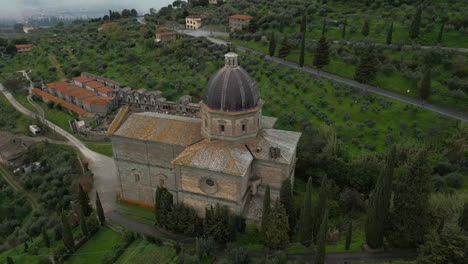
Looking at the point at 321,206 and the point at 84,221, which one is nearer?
the point at 321,206

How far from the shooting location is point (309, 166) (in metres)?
43.3

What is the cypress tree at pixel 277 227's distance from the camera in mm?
27828

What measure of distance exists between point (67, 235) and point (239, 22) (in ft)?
265

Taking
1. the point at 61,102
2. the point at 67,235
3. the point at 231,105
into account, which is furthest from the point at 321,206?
the point at 61,102

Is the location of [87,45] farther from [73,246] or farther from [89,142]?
[73,246]

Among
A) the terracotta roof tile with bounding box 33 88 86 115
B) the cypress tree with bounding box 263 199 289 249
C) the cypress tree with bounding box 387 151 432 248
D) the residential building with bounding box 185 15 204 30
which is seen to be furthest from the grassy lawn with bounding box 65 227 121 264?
the residential building with bounding box 185 15 204 30

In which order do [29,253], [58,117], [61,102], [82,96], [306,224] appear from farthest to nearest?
[61,102] → [82,96] → [58,117] → [29,253] → [306,224]

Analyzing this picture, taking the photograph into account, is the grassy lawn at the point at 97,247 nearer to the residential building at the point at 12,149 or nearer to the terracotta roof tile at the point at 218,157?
the terracotta roof tile at the point at 218,157

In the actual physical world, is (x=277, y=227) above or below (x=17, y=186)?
above

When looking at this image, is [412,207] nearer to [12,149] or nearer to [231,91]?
[231,91]

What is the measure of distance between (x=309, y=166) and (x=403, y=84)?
93.6 ft

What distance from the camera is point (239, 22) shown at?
96.1 meters

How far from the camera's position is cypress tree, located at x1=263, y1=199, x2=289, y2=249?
91.3 ft

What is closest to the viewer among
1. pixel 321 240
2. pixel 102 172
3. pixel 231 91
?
pixel 321 240
